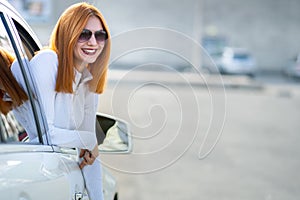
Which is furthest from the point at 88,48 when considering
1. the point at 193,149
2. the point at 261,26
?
the point at 261,26

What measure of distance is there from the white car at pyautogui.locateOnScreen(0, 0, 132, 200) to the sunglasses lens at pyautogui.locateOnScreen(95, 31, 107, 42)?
0.29m

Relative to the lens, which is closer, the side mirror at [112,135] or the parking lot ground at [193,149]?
the side mirror at [112,135]

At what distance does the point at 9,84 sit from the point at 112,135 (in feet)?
2.29

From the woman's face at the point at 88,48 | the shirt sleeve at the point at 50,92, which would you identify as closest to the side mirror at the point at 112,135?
the shirt sleeve at the point at 50,92

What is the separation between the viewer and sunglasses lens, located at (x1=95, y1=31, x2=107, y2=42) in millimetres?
2180

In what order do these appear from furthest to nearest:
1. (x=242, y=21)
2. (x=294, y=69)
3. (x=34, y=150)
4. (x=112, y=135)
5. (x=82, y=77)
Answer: (x=242, y=21) < (x=294, y=69) < (x=112, y=135) < (x=82, y=77) < (x=34, y=150)

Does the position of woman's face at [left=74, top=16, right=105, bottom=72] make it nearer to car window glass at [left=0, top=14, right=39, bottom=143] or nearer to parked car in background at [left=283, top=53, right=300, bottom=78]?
car window glass at [left=0, top=14, right=39, bottom=143]

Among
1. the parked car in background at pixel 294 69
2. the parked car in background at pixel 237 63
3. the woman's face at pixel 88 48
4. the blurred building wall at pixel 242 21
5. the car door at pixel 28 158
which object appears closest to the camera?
the car door at pixel 28 158

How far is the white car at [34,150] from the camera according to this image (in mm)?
1669

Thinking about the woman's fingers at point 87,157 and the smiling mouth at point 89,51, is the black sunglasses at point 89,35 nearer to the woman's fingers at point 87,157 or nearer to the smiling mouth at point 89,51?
the smiling mouth at point 89,51

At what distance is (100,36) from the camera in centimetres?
220

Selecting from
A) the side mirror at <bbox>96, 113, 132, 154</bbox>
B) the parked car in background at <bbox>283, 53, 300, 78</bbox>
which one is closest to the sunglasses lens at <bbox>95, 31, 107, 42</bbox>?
the side mirror at <bbox>96, 113, 132, 154</bbox>

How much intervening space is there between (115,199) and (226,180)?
15.0ft

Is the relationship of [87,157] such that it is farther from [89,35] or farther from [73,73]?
[89,35]
